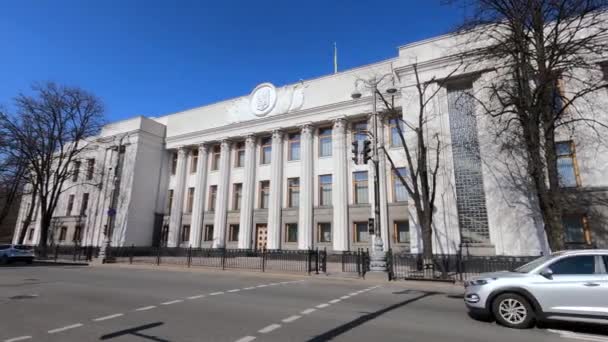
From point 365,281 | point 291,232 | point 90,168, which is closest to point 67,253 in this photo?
point 90,168

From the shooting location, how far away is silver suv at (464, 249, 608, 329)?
5922 mm

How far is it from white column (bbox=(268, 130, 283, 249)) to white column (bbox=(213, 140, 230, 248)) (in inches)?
207

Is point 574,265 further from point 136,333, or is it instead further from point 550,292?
point 136,333

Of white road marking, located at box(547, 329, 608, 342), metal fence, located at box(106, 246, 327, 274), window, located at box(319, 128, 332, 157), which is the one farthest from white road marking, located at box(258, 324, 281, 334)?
window, located at box(319, 128, 332, 157)

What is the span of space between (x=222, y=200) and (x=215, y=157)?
550 centimetres

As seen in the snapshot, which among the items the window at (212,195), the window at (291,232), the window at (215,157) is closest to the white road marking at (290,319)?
the window at (291,232)

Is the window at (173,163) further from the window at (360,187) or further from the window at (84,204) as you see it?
the window at (360,187)

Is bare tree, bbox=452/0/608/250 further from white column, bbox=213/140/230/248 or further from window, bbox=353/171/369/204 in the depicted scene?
white column, bbox=213/140/230/248

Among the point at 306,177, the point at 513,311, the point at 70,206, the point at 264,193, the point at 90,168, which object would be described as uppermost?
the point at 90,168

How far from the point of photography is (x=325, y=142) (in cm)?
2773

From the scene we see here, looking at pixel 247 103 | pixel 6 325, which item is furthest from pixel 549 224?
pixel 247 103

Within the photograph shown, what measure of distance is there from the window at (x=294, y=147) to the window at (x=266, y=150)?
2307 mm

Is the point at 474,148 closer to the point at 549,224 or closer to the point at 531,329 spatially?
the point at 549,224

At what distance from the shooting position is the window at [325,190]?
2642cm
